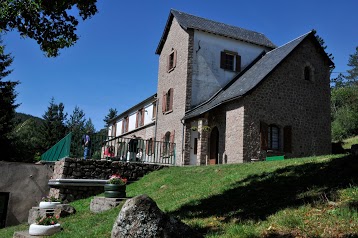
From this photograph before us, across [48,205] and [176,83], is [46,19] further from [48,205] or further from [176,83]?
[176,83]

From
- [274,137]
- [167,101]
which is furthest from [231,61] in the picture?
[274,137]

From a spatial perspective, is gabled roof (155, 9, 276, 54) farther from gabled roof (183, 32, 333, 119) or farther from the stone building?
gabled roof (183, 32, 333, 119)

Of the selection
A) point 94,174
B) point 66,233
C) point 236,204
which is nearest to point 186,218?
point 236,204

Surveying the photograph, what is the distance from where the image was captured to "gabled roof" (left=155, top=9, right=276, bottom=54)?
22.7 m

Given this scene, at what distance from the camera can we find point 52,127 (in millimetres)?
44469

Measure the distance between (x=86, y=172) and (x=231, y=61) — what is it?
12.9 meters

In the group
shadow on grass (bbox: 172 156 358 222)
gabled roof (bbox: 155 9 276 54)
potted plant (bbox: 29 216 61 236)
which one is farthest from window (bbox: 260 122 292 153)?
potted plant (bbox: 29 216 61 236)

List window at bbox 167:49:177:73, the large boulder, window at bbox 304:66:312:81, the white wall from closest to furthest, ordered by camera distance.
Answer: the large boulder → window at bbox 304:66:312:81 → the white wall → window at bbox 167:49:177:73

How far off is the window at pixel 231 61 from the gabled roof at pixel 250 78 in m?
0.57

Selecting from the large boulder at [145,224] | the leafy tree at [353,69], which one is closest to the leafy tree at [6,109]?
the large boulder at [145,224]

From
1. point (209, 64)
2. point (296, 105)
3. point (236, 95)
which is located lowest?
point (296, 105)

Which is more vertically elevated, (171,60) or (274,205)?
(171,60)

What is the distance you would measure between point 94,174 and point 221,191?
27.5 ft

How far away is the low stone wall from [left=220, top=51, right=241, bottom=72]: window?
10012 mm
